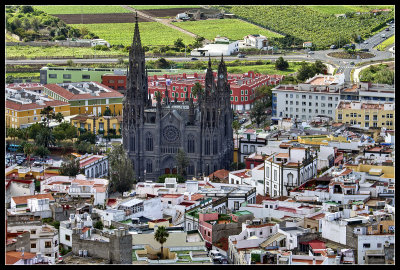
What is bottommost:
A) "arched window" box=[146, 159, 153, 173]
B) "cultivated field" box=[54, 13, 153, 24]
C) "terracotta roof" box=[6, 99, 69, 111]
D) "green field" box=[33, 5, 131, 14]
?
"arched window" box=[146, 159, 153, 173]

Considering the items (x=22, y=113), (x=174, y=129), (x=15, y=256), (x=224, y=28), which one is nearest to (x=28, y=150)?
(x=174, y=129)

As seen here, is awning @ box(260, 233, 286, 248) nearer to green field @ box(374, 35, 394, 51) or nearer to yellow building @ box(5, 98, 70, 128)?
yellow building @ box(5, 98, 70, 128)

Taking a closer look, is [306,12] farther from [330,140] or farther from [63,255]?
[63,255]

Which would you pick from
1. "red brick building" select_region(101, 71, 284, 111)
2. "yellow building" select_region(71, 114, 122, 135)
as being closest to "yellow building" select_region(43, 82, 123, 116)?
"red brick building" select_region(101, 71, 284, 111)

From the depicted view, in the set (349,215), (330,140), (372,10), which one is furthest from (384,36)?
(349,215)

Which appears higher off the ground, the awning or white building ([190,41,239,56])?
the awning

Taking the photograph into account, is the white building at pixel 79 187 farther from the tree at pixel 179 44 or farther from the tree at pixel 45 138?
the tree at pixel 179 44
